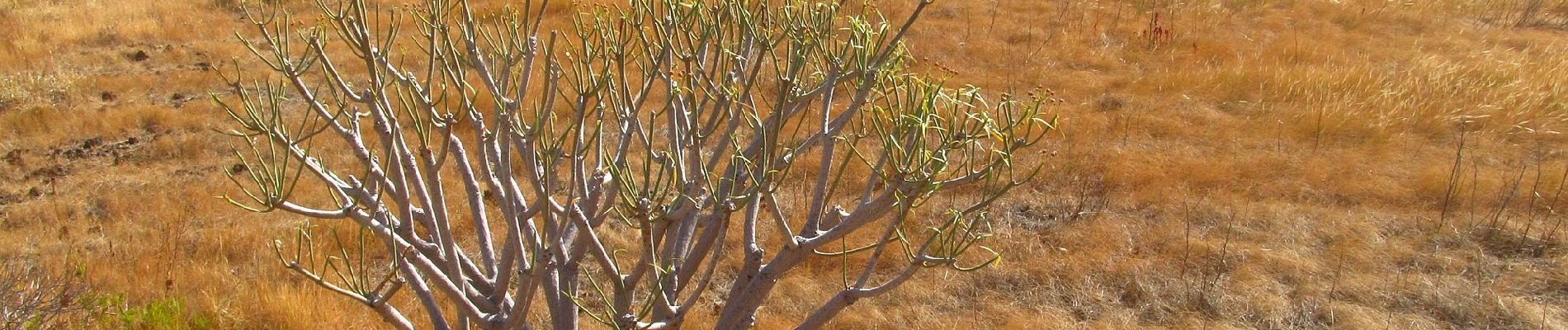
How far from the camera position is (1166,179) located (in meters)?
5.19

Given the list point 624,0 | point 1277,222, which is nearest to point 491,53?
point 1277,222

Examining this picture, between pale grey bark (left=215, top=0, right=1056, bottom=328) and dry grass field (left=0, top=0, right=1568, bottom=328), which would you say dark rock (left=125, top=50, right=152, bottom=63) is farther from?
pale grey bark (left=215, top=0, right=1056, bottom=328)

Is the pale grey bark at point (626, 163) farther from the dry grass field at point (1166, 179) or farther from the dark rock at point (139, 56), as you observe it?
the dark rock at point (139, 56)

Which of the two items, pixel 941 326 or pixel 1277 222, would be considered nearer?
pixel 941 326

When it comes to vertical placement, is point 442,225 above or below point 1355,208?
above

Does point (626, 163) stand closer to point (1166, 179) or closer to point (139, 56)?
point (1166, 179)

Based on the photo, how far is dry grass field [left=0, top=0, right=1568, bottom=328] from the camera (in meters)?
4.07

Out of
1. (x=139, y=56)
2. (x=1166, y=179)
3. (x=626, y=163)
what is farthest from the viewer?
(x=139, y=56)

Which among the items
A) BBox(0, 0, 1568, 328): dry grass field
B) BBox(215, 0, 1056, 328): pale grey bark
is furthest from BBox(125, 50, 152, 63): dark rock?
BBox(215, 0, 1056, 328): pale grey bark

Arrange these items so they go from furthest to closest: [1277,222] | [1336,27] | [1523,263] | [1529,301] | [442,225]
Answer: [1336,27], [1277,222], [1523,263], [1529,301], [442,225]

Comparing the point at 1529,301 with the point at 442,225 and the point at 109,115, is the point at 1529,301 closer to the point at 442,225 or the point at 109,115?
the point at 442,225

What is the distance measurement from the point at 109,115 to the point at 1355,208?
7.23 m

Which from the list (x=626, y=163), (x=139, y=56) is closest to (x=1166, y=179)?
(x=626, y=163)

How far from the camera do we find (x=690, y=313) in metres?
4.13
